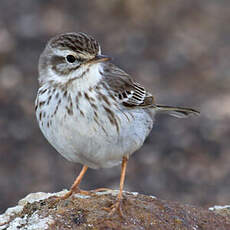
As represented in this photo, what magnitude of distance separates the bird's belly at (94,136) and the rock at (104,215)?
1.69 ft

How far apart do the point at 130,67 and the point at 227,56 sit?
2.80 metres

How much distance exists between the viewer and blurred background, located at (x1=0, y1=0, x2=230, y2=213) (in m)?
12.5

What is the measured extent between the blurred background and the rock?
4.90 metres

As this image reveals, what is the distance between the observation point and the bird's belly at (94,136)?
7.04m

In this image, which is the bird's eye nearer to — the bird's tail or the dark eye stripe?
the dark eye stripe

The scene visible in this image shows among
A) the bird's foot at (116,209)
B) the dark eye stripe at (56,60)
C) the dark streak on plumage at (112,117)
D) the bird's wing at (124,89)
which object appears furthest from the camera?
the bird's wing at (124,89)

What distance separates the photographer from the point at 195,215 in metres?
7.17

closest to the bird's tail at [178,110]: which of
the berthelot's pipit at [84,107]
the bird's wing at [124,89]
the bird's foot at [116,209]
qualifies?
the bird's wing at [124,89]

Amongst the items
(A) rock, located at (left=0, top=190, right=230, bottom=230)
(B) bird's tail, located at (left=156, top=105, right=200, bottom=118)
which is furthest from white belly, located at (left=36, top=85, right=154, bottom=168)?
(B) bird's tail, located at (left=156, top=105, right=200, bottom=118)

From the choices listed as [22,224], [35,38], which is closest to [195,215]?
[22,224]

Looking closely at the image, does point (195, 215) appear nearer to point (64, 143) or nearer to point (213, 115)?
point (64, 143)

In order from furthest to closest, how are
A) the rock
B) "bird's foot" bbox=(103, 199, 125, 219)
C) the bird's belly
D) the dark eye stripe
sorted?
the dark eye stripe
the bird's belly
"bird's foot" bbox=(103, 199, 125, 219)
the rock

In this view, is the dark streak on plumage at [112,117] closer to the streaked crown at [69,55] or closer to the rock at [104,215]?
the streaked crown at [69,55]

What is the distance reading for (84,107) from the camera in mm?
7062
